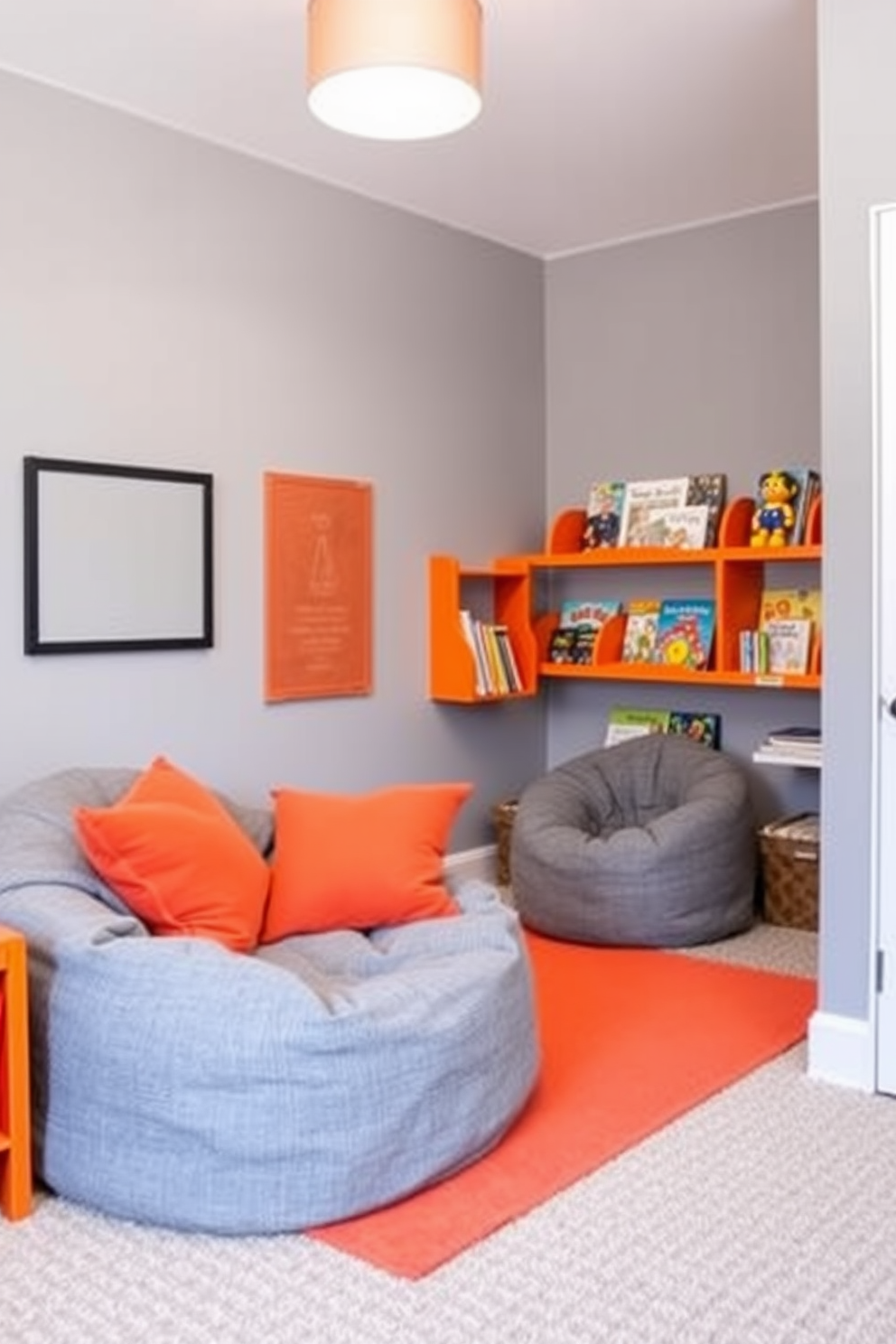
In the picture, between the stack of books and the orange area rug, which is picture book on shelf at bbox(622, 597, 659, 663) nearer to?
the stack of books

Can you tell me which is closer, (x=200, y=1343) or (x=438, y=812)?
(x=200, y=1343)

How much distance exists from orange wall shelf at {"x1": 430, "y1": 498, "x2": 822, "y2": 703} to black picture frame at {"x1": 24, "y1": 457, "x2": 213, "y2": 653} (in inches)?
42.0

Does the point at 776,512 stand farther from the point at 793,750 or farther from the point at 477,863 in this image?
the point at 477,863

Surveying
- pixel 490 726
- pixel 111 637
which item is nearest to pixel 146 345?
pixel 111 637

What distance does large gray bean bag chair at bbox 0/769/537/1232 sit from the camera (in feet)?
7.59

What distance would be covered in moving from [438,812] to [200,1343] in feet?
5.14

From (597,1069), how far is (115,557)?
74.6 inches

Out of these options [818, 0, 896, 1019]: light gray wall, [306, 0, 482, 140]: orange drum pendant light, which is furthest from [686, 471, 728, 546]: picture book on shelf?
[306, 0, 482, 140]: orange drum pendant light

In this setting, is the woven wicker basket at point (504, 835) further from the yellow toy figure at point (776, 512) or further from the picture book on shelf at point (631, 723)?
the yellow toy figure at point (776, 512)

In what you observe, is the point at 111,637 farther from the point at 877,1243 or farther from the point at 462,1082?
the point at 877,1243

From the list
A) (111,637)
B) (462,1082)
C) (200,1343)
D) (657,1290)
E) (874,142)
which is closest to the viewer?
(200,1343)

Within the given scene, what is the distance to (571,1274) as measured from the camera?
2197 millimetres

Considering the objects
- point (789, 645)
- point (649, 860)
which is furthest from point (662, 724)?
point (649, 860)

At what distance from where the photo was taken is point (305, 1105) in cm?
232
